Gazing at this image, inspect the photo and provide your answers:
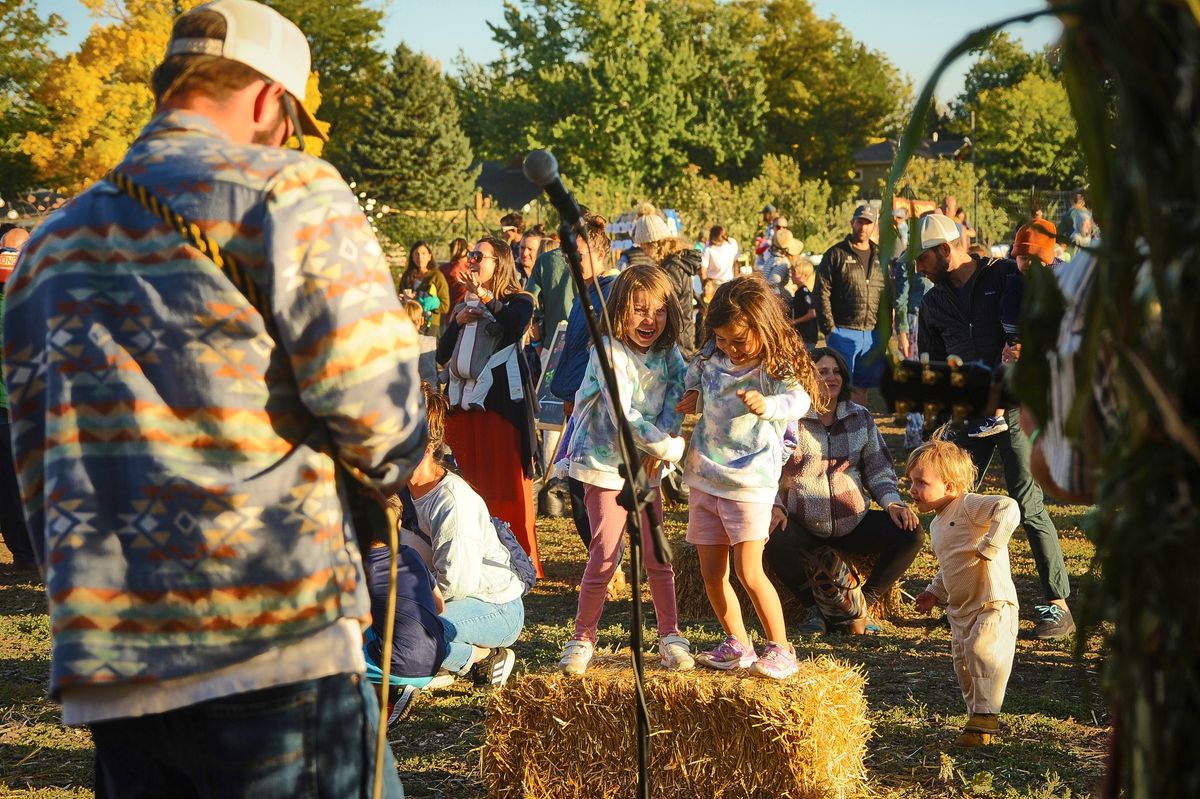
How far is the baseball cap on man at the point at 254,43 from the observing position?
7.39ft

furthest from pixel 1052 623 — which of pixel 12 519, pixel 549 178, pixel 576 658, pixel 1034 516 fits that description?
pixel 12 519

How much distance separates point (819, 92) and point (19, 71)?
48963 mm

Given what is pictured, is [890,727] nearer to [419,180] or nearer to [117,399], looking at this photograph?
[117,399]

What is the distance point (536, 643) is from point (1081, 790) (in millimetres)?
2899

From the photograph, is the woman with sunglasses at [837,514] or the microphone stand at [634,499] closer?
the microphone stand at [634,499]

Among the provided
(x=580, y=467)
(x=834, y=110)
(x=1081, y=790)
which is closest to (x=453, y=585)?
(x=580, y=467)

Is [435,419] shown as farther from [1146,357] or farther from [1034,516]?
[1146,357]

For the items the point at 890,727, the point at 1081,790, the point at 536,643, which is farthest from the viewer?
the point at 536,643

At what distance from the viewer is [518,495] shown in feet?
26.5

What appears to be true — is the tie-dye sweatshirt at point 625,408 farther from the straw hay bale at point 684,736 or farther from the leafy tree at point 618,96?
the leafy tree at point 618,96

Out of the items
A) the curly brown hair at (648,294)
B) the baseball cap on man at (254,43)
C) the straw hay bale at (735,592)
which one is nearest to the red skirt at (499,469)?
the straw hay bale at (735,592)

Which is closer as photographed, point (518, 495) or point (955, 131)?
point (518, 495)

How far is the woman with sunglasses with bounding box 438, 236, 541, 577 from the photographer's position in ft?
26.5

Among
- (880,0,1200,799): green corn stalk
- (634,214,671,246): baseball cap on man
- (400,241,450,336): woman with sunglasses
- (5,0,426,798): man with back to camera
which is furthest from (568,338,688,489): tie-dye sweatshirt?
(400,241,450,336): woman with sunglasses
